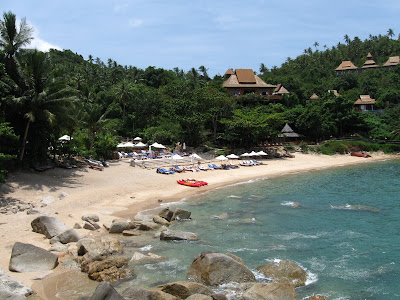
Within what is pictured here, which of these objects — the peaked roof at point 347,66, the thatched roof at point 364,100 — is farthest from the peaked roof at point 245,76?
the peaked roof at point 347,66

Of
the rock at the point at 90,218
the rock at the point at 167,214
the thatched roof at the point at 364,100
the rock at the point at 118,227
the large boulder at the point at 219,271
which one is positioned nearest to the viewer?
the large boulder at the point at 219,271

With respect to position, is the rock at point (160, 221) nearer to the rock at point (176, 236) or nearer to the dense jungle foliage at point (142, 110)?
the rock at point (176, 236)

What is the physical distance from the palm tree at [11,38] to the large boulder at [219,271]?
71.3ft

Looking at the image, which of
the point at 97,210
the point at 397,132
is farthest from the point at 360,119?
the point at 97,210

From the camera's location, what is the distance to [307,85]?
87688mm

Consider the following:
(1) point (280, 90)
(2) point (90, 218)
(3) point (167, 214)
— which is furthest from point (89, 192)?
(1) point (280, 90)

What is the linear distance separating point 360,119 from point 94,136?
48.3 meters

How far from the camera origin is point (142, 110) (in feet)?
198

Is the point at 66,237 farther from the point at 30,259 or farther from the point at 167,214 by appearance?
the point at 167,214

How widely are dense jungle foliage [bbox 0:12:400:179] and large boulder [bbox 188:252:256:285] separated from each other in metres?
13.2

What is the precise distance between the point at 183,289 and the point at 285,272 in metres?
4.15

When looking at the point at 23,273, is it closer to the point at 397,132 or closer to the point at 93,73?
the point at 397,132

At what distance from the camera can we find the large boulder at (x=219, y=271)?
40.5ft

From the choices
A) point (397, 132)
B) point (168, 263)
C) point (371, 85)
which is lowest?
point (168, 263)
